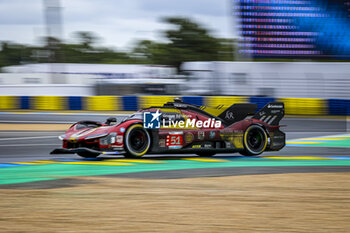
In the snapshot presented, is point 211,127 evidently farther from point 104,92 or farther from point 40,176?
point 104,92

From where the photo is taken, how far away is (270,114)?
10008 mm

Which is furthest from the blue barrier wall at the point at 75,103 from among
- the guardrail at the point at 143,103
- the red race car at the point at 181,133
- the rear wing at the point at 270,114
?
the rear wing at the point at 270,114

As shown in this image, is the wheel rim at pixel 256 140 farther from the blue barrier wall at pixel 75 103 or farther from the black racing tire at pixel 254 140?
the blue barrier wall at pixel 75 103

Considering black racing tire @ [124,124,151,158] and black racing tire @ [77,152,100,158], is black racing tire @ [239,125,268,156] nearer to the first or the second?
black racing tire @ [124,124,151,158]

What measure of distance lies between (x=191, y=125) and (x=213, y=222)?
→ 474 centimetres

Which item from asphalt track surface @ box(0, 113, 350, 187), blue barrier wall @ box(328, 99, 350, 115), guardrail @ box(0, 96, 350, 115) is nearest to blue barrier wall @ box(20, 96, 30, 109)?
guardrail @ box(0, 96, 350, 115)

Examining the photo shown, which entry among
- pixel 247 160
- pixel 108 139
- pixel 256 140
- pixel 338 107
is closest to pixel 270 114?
pixel 256 140

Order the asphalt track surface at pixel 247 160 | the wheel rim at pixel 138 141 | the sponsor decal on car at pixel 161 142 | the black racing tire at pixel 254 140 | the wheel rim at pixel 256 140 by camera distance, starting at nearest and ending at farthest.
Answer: the asphalt track surface at pixel 247 160
the wheel rim at pixel 138 141
the sponsor decal on car at pixel 161 142
the black racing tire at pixel 254 140
the wheel rim at pixel 256 140

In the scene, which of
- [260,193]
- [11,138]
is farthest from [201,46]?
[260,193]

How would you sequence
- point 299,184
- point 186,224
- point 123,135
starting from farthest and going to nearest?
point 123,135
point 299,184
point 186,224

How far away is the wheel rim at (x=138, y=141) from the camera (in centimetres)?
888

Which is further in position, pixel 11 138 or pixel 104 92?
pixel 104 92

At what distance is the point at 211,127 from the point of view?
936 centimetres

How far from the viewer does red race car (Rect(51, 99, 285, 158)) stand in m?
8.67
